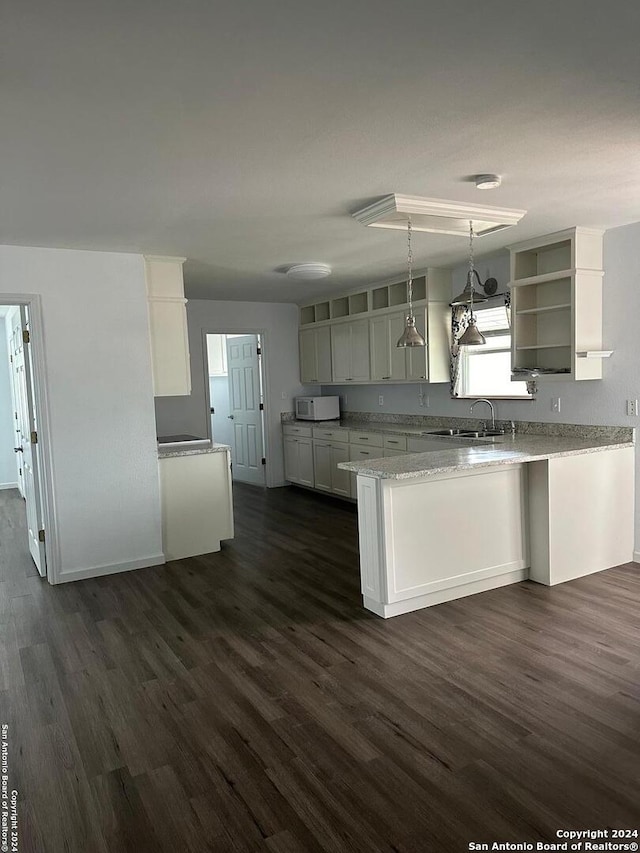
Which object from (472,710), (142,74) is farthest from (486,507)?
(142,74)

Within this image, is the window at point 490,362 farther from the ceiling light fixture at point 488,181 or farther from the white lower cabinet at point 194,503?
the white lower cabinet at point 194,503

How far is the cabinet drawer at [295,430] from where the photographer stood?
751 cm

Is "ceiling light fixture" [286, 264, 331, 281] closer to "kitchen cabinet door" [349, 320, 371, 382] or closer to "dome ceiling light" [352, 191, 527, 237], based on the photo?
"kitchen cabinet door" [349, 320, 371, 382]

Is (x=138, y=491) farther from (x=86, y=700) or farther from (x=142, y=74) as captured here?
(x=142, y=74)

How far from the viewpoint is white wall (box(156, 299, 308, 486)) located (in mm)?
7226

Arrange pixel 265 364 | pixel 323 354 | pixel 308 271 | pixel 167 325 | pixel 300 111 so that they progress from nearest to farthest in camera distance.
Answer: pixel 300 111, pixel 167 325, pixel 308 271, pixel 323 354, pixel 265 364

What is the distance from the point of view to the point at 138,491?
4.78 meters

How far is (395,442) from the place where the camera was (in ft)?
19.9

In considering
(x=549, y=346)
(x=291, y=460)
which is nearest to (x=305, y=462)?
(x=291, y=460)

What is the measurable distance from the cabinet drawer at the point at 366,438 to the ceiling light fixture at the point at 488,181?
3.36 m

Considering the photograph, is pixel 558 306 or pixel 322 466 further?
pixel 322 466

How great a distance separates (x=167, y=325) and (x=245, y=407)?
135 inches

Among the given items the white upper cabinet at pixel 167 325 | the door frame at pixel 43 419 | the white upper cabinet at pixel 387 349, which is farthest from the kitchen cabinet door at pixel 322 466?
the door frame at pixel 43 419

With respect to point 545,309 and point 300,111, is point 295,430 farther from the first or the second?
point 300,111
